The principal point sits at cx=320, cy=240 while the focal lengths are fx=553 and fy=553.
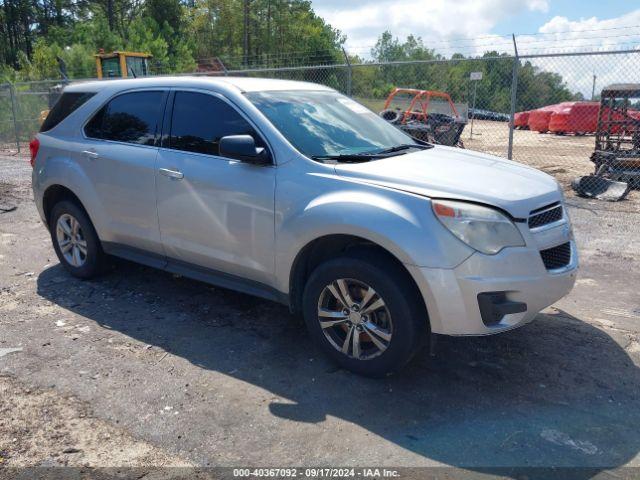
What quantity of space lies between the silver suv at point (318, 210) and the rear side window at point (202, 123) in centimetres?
1

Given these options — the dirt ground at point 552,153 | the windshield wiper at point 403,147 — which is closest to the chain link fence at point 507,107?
the dirt ground at point 552,153

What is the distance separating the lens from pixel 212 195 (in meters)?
3.97

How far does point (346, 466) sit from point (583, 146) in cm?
2126

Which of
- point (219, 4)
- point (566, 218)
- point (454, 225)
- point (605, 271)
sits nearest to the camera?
point (454, 225)

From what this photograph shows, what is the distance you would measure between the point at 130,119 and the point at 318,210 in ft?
7.30

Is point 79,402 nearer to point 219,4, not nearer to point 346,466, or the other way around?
point 346,466

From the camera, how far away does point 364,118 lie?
14.9ft

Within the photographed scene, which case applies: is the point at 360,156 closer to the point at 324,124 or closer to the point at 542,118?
the point at 324,124

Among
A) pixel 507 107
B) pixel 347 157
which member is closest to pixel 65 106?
pixel 347 157

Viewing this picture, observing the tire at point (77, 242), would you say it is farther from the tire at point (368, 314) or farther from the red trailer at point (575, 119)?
the red trailer at point (575, 119)

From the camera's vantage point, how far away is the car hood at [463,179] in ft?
10.5

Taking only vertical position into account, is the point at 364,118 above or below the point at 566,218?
above

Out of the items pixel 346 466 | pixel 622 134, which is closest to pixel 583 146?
pixel 622 134

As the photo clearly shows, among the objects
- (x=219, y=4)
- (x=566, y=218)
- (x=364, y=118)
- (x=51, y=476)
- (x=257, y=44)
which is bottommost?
(x=51, y=476)
